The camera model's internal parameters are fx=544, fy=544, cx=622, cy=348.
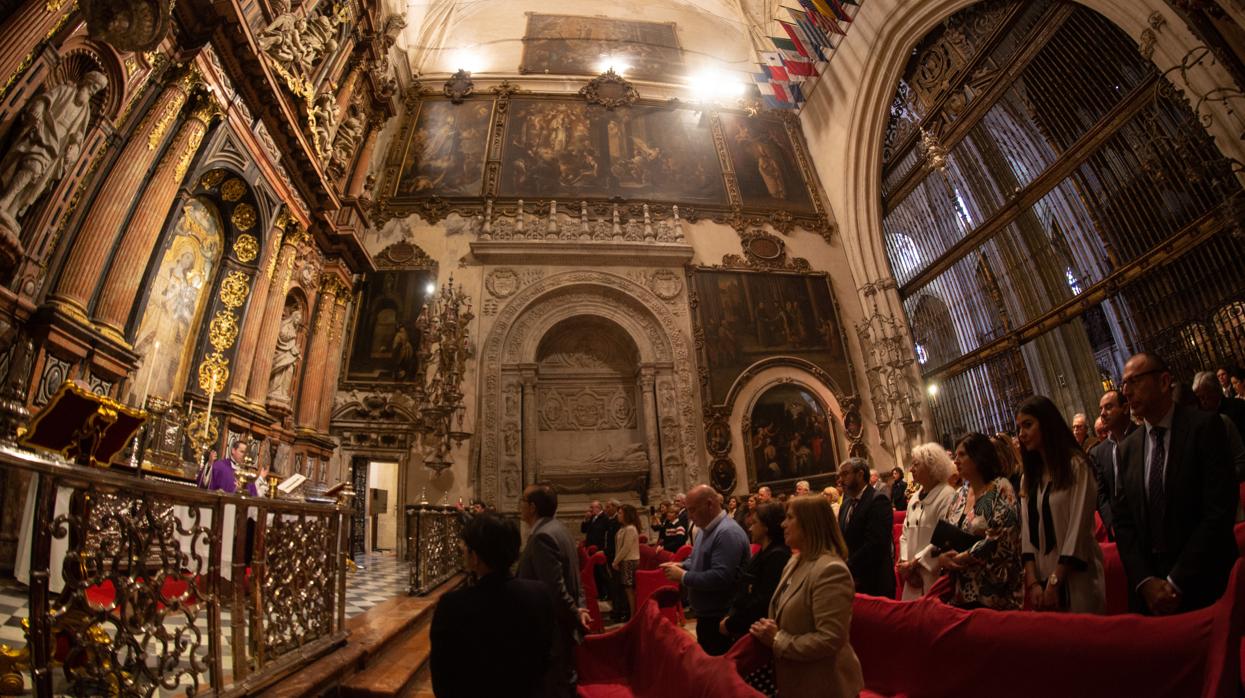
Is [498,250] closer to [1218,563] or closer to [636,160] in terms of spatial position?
[636,160]

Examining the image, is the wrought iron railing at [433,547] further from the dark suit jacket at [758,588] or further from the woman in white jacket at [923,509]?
the woman in white jacket at [923,509]

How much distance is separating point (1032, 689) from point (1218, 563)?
81 cm

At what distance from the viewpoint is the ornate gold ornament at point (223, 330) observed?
7.82 m

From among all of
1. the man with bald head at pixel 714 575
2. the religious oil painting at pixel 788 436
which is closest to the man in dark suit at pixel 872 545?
the man with bald head at pixel 714 575

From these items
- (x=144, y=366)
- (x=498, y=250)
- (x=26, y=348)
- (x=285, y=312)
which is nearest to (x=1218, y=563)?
(x=26, y=348)

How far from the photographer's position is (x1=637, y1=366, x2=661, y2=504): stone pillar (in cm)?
1173

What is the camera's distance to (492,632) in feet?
5.23

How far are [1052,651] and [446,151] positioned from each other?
1619 centimetres

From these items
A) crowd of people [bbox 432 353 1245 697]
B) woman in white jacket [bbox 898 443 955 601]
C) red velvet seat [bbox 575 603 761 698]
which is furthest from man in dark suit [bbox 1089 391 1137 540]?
red velvet seat [bbox 575 603 761 698]

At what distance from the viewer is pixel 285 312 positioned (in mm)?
10000

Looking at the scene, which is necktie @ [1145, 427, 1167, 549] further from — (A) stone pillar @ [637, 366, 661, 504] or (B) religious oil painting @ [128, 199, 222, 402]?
(A) stone pillar @ [637, 366, 661, 504]

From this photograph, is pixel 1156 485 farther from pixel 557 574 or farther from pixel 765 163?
pixel 765 163

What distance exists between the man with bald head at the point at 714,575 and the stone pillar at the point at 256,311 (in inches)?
293

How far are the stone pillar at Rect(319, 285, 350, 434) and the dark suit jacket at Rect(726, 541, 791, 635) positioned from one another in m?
9.88
